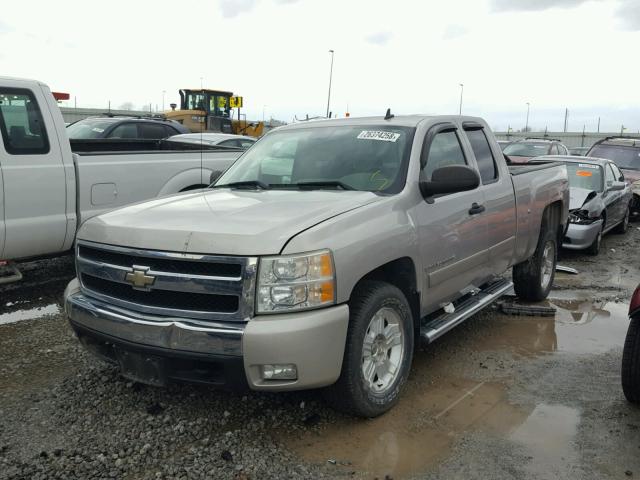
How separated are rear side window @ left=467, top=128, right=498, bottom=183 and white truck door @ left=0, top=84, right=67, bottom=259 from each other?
404 centimetres

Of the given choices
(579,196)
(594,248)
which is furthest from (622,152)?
(594,248)

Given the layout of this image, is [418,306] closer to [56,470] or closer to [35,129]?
[56,470]

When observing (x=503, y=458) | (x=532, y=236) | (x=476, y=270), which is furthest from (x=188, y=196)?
(x=532, y=236)

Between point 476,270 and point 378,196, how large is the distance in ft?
4.51

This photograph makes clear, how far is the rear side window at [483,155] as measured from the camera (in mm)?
5069

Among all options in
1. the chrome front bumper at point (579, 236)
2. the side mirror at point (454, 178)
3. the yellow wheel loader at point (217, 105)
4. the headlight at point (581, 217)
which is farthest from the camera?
the yellow wheel loader at point (217, 105)

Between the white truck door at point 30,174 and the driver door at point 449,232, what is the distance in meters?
3.80

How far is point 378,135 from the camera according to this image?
441cm

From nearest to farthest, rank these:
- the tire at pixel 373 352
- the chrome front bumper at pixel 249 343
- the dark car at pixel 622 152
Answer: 1. the chrome front bumper at pixel 249 343
2. the tire at pixel 373 352
3. the dark car at pixel 622 152

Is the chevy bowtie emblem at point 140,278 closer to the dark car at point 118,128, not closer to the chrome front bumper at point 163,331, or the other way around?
the chrome front bumper at point 163,331

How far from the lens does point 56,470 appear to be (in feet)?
9.96

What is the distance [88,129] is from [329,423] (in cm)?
972

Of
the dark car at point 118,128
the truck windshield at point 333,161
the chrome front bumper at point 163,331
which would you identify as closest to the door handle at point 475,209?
the truck windshield at point 333,161

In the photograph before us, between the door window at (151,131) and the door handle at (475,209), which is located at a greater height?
the door window at (151,131)
